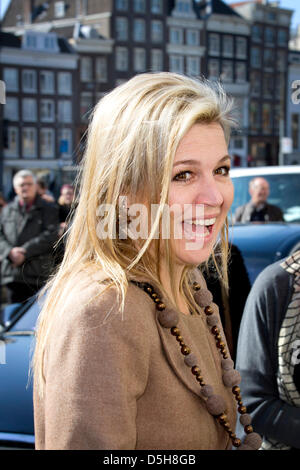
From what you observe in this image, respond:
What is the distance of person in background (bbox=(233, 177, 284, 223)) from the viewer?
4254mm

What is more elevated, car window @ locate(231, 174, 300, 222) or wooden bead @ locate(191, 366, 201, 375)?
car window @ locate(231, 174, 300, 222)

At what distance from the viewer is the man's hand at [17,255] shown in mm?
4918

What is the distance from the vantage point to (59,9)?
3834cm

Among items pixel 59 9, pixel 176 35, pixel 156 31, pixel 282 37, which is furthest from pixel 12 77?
pixel 282 37

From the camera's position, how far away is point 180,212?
3.28 ft

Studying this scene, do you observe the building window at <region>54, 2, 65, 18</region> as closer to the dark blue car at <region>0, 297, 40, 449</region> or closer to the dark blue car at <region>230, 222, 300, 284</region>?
the dark blue car at <region>0, 297, 40, 449</region>

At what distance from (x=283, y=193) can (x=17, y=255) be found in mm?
2136

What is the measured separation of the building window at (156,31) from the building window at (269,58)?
691 centimetres

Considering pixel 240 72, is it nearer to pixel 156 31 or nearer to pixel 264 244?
pixel 156 31

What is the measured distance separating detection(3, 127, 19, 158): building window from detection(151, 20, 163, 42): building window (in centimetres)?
1026

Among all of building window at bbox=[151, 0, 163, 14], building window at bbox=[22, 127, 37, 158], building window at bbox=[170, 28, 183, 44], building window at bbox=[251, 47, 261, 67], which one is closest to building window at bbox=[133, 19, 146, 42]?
building window at bbox=[151, 0, 163, 14]

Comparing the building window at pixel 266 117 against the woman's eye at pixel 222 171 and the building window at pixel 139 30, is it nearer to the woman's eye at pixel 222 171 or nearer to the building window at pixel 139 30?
the building window at pixel 139 30

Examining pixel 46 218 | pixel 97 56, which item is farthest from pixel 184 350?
pixel 97 56
